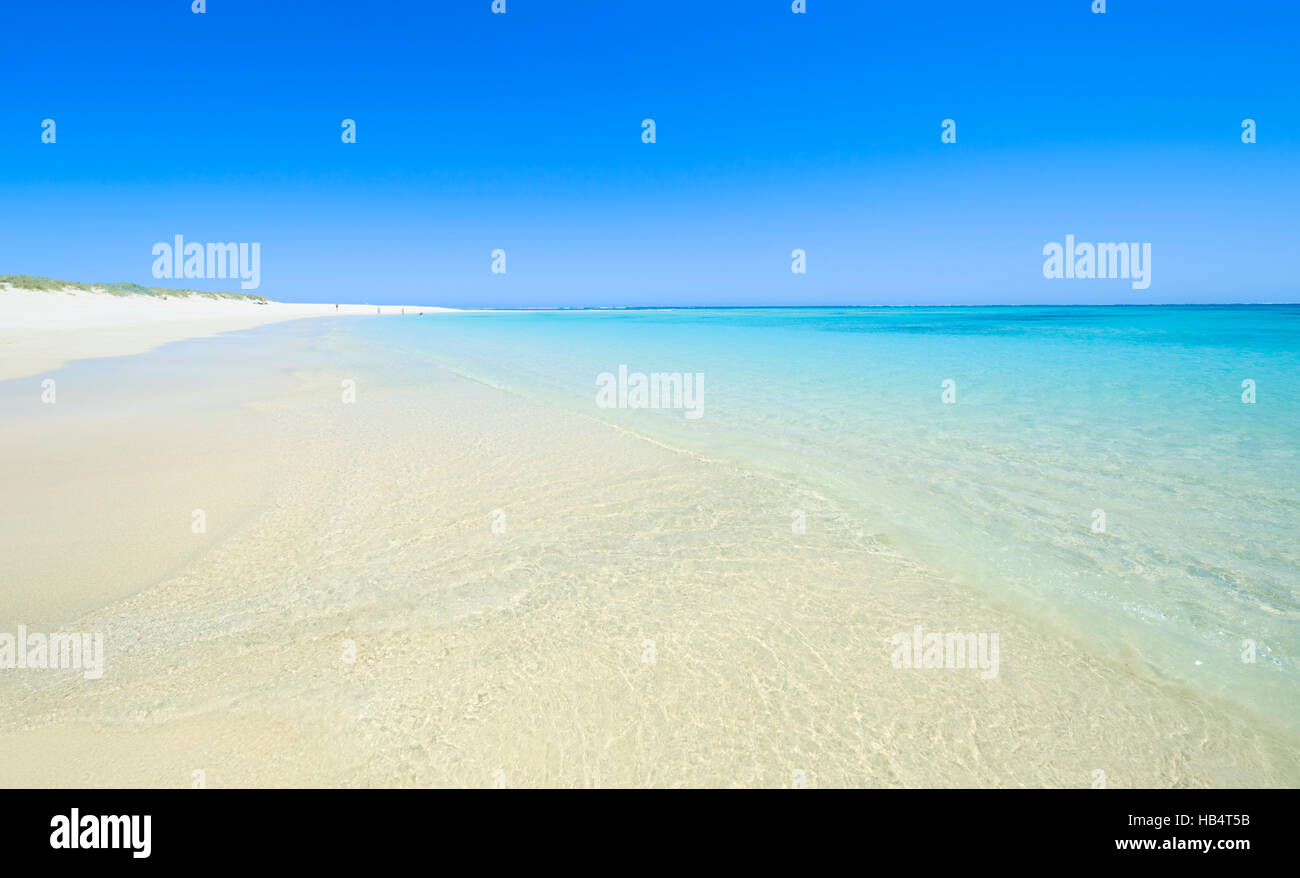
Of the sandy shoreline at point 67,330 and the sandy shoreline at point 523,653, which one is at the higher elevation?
the sandy shoreline at point 67,330

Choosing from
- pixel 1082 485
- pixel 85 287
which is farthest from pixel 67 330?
pixel 1082 485

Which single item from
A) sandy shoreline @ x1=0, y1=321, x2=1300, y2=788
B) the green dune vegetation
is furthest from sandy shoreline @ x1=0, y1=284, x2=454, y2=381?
sandy shoreline @ x1=0, y1=321, x2=1300, y2=788

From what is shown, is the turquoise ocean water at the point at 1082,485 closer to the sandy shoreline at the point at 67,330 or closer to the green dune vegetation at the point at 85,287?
the sandy shoreline at the point at 67,330

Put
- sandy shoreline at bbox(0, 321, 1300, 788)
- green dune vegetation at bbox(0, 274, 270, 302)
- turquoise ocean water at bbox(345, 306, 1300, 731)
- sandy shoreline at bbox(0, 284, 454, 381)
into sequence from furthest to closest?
green dune vegetation at bbox(0, 274, 270, 302) → sandy shoreline at bbox(0, 284, 454, 381) → turquoise ocean water at bbox(345, 306, 1300, 731) → sandy shoreline at bbox(0, 321, 1300, 788)

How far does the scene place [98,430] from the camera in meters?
8.62

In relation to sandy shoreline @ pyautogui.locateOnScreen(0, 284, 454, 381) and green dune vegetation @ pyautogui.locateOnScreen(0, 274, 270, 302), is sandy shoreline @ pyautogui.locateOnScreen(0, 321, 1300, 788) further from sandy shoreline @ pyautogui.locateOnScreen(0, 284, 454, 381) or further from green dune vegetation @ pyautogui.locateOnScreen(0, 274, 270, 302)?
green dune vegetation @ pyautogui.locateOnScreen(0, 274, 270, 302)

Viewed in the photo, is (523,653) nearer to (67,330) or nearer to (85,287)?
(67,330)

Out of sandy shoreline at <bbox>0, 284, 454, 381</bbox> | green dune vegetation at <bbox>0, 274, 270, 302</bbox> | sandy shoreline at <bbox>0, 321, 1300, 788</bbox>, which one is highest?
green dune vegetation at <bbox>0, 274, 270, 302</bbox>

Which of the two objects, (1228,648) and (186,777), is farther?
(1228,648)

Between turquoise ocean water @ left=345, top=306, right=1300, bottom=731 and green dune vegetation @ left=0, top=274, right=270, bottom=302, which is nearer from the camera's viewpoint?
turquoise ocean water @ left=345, top=306, right=1300, bottom=731

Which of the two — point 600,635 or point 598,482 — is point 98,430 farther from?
point 600,635

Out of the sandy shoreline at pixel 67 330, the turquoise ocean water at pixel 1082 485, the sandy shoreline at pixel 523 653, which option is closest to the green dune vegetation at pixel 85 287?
the sandy shoreline at pixel 67 330
